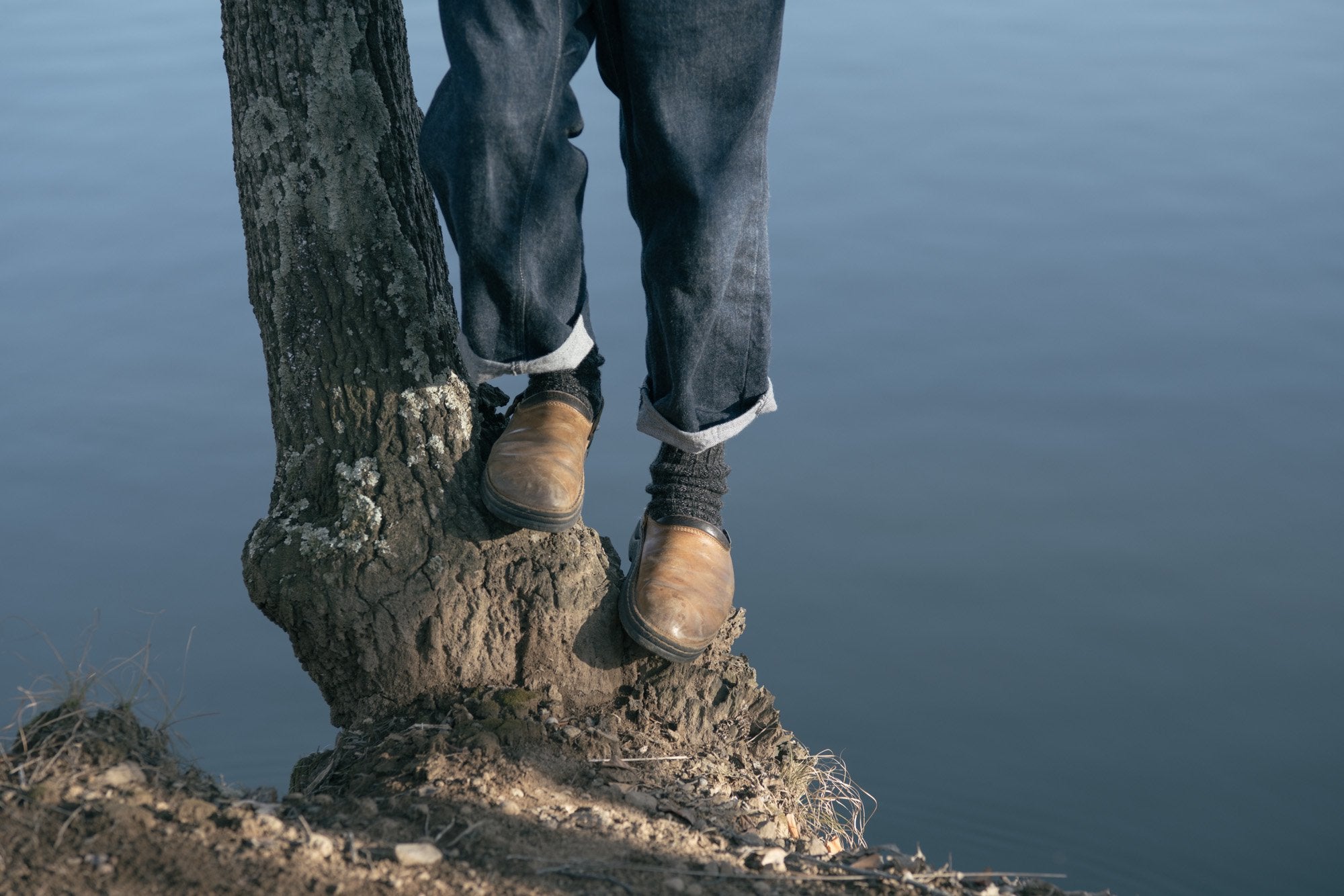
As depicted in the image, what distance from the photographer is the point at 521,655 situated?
77.1 inches

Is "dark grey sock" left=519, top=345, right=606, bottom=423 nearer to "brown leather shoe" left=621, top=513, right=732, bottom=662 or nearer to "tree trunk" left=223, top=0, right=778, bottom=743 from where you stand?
"tree trunk" left=223, top=0, right=778, bottom=743

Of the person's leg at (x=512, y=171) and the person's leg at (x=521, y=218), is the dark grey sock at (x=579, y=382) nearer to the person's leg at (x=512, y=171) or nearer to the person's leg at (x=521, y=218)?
the person's leg at (x=521, y=218)

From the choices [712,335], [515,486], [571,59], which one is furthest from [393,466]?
[571,59]

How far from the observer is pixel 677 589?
194 cm

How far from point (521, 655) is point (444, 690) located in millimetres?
132

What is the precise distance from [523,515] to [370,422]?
0.30m

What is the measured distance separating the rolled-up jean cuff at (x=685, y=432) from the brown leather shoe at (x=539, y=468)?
0.12m

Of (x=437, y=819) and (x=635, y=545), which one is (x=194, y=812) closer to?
(x=437, y=819)

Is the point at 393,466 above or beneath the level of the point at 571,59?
beneath

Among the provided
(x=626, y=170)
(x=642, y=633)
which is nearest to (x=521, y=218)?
(x=626, y=170)

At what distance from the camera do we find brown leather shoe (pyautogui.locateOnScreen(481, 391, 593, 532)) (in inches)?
74.4

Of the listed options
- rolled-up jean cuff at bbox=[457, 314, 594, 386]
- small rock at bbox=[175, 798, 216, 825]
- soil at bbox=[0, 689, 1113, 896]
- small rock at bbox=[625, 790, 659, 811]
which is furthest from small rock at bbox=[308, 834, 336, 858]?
rolled-up jean cuff at bbox=[457, 314, 594, 386]

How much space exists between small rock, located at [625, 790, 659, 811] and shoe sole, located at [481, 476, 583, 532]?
0.42 m

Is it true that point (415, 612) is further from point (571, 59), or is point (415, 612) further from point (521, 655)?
point (571, 59)
